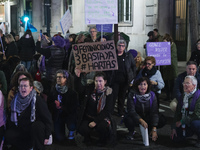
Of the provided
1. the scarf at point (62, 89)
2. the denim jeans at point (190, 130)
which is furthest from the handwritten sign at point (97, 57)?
the denim jeans at point (190, 130)

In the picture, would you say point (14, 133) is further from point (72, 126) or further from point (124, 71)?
point (124, 71)

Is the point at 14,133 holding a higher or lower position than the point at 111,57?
lower

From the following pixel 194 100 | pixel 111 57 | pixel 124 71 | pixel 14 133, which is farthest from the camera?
pixel 124 71

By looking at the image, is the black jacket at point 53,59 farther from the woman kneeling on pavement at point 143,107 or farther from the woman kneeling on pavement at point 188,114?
the woman kneeling on pavement at point 188,114

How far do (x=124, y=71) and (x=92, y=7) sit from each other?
143cm

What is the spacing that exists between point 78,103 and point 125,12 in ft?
43.4

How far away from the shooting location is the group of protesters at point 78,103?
5707 mm

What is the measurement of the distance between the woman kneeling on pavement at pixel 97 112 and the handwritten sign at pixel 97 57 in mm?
1072

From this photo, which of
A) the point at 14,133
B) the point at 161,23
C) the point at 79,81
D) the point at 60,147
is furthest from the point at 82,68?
the point at 161,23

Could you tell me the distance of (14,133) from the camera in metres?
5.69

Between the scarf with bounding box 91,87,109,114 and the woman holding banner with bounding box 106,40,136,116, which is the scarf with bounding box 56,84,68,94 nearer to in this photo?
the scarf with bounding box 91,87,109,114

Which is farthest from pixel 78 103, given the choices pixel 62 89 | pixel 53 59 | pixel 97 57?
pixel 53 59

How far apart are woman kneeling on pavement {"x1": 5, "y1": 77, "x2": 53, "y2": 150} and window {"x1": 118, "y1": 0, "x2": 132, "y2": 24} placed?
46.2 feet

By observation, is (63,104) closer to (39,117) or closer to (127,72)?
(39,117)
